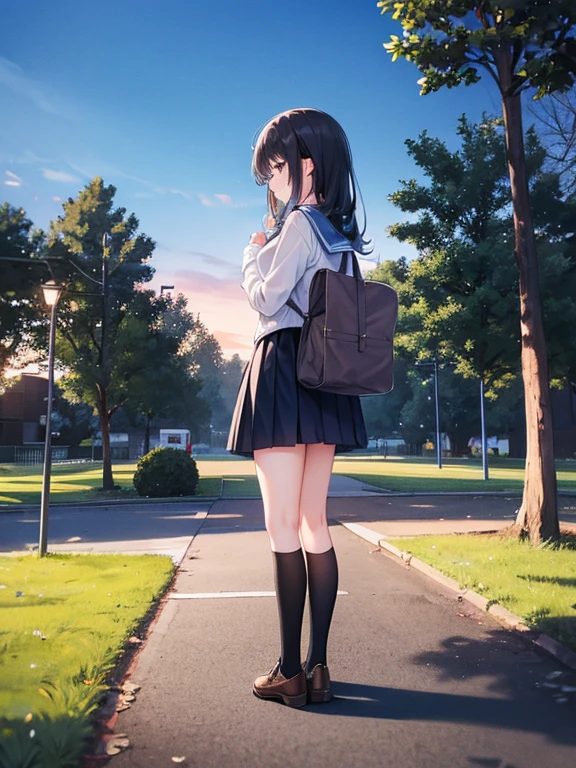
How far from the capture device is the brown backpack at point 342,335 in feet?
9.90

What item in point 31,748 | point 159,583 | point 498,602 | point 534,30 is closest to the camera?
point 31,748

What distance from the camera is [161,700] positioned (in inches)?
126

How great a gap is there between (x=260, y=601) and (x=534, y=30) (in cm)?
617

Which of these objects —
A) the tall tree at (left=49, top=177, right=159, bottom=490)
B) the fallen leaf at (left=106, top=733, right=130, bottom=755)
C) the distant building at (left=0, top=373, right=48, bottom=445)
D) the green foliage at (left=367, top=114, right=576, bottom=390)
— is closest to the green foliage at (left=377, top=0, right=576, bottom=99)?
the fallen leaf at (left=106, top=733, right=130, bottom=755)

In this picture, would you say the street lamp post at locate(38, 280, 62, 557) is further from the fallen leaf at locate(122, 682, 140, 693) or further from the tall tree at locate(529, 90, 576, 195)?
the tall tree at locate(529, 90, 576, 195)

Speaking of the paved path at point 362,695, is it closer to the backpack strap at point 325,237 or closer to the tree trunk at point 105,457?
the backpack strap at point 325,237

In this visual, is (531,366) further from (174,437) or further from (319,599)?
(174,437)

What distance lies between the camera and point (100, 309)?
2141 cm

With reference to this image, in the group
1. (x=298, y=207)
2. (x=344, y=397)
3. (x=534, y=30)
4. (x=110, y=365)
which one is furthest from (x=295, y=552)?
(x=110, y=365)

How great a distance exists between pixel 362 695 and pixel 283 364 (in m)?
1.58

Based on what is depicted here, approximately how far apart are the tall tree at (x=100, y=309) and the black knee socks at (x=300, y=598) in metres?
18.2

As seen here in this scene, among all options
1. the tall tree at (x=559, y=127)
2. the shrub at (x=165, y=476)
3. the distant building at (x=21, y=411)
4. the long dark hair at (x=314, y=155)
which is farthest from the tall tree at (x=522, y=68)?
the distant building at (x=21, y=411)

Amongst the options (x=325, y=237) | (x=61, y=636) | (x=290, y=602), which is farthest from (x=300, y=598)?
(x=61, y=636)

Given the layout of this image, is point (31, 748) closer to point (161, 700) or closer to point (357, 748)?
point (161, 700)
